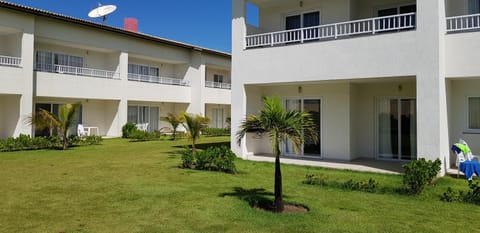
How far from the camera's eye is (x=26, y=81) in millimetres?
21750

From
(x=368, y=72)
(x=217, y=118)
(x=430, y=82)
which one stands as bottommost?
(x=217, y=118)

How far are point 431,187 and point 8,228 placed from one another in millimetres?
9711

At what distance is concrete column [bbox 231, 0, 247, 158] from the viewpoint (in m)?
15.9

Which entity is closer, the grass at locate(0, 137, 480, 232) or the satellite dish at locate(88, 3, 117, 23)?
the grass at locate(0, 137, 480, 232)

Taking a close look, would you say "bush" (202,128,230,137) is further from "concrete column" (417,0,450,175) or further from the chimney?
"concrete column" (417,0,450,175)

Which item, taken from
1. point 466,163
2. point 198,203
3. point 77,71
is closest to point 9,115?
point 77,71

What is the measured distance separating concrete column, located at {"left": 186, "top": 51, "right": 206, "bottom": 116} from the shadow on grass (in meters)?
24.6

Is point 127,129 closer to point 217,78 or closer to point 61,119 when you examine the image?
point 61,119

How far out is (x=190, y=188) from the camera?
9617 millimetres

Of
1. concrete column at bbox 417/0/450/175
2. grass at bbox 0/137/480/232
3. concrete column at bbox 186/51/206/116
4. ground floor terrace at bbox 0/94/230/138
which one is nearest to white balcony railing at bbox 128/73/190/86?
concrete column at bbox 186/51/206/116

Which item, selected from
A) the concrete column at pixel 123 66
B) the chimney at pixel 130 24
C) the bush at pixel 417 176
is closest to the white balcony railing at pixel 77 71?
the concrete column at pixel 123 66

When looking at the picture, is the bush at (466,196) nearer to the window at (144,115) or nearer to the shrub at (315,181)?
the shrub at (315,181)

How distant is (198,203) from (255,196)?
146 centimetres

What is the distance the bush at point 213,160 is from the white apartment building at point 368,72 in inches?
77.6
